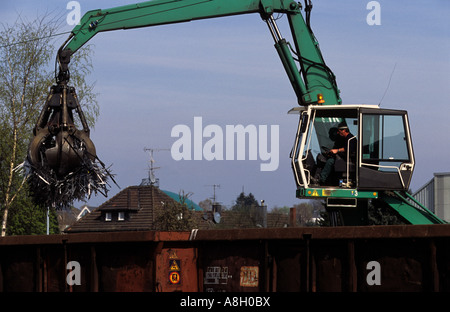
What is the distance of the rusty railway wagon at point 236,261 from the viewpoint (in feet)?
25.7

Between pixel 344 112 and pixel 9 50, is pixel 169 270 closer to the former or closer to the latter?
pixel 344 112

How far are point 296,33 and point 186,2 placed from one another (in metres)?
2.57

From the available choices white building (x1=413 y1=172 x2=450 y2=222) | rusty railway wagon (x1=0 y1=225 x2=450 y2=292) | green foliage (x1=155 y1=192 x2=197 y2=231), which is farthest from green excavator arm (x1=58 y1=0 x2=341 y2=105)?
green foliage (x1=155 y1=192 x2=197 y2=231)

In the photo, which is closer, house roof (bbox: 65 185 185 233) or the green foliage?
the green foliage

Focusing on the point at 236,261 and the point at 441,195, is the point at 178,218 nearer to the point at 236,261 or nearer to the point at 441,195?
the point at 441,195

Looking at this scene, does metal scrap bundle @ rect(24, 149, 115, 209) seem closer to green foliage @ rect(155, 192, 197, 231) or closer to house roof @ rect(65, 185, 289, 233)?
green foliage @ rect(155, 192, 197, 231)

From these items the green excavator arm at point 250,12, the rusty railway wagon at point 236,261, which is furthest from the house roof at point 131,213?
the rusty railway wagon at point 236,261

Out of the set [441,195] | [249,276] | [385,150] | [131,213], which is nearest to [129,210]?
[131,213]

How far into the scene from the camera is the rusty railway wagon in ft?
25.7

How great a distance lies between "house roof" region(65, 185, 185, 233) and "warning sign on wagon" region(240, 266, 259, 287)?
1886 inches

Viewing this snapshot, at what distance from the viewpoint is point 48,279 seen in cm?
1012

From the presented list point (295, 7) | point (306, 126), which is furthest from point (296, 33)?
point (306, 126)

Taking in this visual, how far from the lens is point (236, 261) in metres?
9.00

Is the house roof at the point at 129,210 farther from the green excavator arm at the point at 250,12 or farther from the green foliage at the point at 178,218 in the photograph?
the green excavator arm at the point at 250,12
